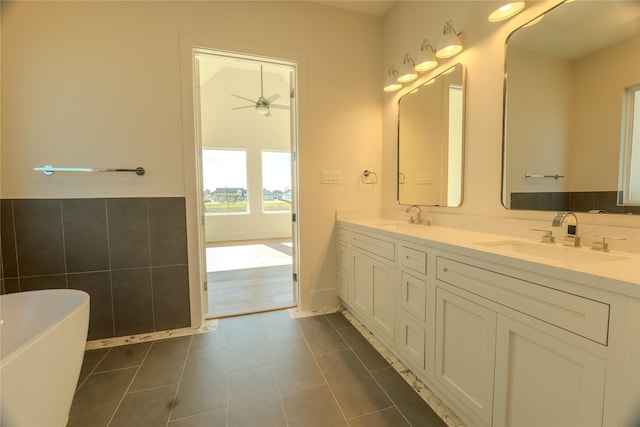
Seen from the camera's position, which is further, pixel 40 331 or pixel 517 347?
pixel 40 331

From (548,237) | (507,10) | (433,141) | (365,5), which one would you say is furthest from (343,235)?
(365,5)

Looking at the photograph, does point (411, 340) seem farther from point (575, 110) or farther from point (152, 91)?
point (152, 91)

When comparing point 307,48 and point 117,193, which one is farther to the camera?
point 307,48

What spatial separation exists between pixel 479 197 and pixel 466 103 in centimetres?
64

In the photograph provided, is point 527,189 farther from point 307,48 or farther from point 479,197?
point 307,48

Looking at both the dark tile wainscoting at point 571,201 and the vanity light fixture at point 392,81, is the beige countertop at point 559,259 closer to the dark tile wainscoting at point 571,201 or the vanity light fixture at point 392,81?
the dark tile wainscoting at point 571,201

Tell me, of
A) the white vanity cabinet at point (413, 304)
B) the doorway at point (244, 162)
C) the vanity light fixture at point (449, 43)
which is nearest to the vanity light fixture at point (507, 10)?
the vanity light fixture at point (449, 43)

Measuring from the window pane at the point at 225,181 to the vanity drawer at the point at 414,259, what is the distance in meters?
5.63

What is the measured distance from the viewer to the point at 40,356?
100 centimetres

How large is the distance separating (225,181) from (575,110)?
6.35 m

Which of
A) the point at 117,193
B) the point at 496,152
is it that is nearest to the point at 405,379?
the point at 496,152

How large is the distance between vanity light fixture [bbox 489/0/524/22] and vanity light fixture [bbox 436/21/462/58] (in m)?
0.28

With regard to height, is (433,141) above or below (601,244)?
above

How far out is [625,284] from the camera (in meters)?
0.68
